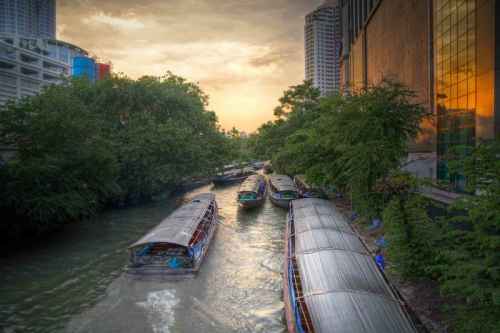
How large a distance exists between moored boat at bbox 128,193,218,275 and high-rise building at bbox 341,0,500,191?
11840mm

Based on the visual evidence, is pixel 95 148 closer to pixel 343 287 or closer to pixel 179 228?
pixel 179 228

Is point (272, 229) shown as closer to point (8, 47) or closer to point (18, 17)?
point (8, 47)

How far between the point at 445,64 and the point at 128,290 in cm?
2625

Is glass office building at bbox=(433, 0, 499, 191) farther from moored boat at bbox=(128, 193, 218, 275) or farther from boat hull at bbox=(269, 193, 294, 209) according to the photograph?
moored boat at bbox=(128, 193, 218, 275)

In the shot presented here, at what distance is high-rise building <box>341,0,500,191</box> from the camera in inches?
761

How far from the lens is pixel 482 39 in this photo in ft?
64.3

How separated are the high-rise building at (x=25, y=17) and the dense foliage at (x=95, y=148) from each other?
17472 centimetres

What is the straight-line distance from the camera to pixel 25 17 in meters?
186

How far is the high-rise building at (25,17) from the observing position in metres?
175

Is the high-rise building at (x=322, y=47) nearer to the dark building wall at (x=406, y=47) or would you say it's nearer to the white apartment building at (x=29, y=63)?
the white apartment building at (x=29, y=63)

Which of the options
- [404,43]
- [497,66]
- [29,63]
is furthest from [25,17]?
[497,66]

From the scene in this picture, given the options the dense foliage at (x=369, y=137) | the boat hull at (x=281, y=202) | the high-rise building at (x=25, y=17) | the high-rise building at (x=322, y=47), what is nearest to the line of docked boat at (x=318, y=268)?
the dense foliage at (x=369, y=137)

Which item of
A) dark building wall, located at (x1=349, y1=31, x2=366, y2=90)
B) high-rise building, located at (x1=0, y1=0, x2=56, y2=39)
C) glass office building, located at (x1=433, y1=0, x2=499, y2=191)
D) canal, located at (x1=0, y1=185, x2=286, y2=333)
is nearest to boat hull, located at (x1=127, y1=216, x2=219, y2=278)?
canal, located at (x1=0, y1=185, x2=286, y2=333)

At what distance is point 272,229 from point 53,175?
14991 millimetres
